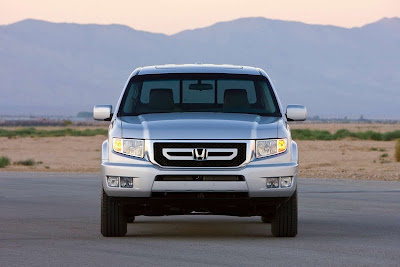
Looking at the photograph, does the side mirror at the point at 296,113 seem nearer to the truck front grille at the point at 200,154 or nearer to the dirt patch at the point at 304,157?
the truck front grille at the point at 200,154

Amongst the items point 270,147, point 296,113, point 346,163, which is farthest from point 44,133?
point 270,147

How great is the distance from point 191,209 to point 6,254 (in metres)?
2.28

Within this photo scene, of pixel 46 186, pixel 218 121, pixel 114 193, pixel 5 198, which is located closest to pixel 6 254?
pixel 114 193

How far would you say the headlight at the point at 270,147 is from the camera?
13312 mm

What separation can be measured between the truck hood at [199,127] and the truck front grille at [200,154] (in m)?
0.09

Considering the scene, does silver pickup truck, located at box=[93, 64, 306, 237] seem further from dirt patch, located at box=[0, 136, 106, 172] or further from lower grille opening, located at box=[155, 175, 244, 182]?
dirt patch, located at box=[0, 136, 106, 172]

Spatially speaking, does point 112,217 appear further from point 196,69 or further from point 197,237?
point 196,69

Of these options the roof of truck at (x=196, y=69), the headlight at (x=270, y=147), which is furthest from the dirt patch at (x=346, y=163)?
the headlight at (x=270, y=147)

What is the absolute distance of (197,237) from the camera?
563 inches

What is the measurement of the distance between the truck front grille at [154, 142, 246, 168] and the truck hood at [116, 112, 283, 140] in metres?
0.09

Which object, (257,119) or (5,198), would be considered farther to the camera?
(5,198)

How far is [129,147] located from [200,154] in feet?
2.73

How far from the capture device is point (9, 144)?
259 feet

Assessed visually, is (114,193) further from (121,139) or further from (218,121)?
(218,121)
